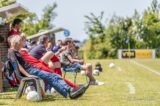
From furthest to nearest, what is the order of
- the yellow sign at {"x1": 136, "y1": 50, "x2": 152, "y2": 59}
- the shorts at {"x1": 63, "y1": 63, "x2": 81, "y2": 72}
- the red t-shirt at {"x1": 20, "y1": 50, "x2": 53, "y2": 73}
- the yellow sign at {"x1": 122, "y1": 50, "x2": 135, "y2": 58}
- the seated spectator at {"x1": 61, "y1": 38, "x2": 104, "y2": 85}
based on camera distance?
the yellow sign at {"x1": 136, "y1": 50, "x2": 152, "y2": 59} < the yellow sign at {"x1": 122, "y1": 50, "x2": 135, "y2": 58} < the shorts at {"x1": 63, "y1": 63, "x2": 81, "y2": 72} < the seated spectator at {"x1": 61, "y1": 38, "x2": 104, "y2": 85} < the red t-shirt at {"x1": 20, "y1": 50, "x2": 53, "y2": 73}

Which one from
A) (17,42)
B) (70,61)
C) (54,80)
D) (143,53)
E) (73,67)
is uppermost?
(17,42)

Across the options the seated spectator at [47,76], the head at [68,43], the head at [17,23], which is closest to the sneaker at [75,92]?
the seated spectator at [47,76]

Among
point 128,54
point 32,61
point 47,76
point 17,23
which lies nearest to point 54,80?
point 47,76

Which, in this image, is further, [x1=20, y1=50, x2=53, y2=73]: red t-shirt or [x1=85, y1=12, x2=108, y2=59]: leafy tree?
[x1=85, y1=12, x2=108, y2=59]: leafy tree

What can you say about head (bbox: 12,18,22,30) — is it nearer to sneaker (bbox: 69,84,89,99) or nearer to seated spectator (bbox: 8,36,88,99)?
seated spectator (bbox: 8,36,88,99)

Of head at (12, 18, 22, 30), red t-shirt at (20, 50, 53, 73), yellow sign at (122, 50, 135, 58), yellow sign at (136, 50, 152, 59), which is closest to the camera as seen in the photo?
red t-shirt at (20, 50, 53, 73)

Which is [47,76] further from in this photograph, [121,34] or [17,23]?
[121,34]

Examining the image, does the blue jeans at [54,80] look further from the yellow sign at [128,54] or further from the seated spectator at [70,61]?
the yellow sign at [128,54]

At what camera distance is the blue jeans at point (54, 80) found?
1314 cm

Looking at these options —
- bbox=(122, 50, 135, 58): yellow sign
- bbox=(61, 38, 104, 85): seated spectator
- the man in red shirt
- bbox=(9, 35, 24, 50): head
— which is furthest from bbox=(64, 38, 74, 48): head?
bbox=(122, 50, 135, 58): yellow sign

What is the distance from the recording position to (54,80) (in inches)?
523

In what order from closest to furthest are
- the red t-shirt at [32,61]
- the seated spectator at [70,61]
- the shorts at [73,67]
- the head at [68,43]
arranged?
the red t-shirt at [32,61]
the seated spectator at [70,61]
the shorts at [73,67]
the head at [68,43]

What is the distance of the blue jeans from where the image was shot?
1314cm

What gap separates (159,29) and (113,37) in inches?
298
